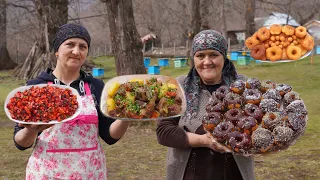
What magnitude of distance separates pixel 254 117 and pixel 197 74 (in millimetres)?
484

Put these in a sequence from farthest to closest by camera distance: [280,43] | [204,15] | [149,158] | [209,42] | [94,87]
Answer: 1. [204,15]
2. [149,158]
3. [280,43]
4. [94,87]
5. [209,42]

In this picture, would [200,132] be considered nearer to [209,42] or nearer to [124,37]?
[209,42]

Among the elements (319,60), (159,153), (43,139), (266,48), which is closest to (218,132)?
(43,139)

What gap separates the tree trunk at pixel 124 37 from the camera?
706cm

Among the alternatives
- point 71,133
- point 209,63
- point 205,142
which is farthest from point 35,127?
point 209,63

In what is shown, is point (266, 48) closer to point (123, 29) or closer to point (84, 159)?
point (84, 159)

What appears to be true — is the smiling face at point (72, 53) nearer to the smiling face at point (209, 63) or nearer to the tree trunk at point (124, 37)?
the smiling face at point (209, 63)

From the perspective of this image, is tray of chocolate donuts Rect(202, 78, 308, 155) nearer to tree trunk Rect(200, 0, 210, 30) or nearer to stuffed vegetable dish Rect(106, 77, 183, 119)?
stuffed vegetable dish Rect(106, 77, 183, 119)

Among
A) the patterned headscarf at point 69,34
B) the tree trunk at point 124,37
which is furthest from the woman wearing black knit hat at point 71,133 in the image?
the tree trunk at point 124,37

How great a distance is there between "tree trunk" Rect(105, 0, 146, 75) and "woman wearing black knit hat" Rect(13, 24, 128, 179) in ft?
15.4

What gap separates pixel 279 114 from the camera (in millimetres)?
2125

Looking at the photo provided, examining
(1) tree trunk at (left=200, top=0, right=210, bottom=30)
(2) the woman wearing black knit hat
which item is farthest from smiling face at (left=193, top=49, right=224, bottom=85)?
(1) tree trunk at (left=200, top=0, right=210, bottom=30)

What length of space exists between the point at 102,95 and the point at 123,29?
4839 millimetres

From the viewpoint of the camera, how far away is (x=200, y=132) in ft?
7.73
